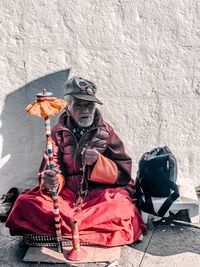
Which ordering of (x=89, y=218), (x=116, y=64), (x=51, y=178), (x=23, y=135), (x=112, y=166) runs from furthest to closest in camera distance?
(x=23, y=135)
(x=116, y=64)
(x=112, y=166)
(x=89, y=218)
(x=51, y=178)

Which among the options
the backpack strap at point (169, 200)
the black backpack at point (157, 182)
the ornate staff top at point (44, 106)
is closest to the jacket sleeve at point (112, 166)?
the black backpack at point (157, 182)

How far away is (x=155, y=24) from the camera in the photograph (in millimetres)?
5441

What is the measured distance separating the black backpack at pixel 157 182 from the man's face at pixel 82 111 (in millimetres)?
803

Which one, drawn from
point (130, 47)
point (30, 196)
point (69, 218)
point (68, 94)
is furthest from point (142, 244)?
point (130, 47)

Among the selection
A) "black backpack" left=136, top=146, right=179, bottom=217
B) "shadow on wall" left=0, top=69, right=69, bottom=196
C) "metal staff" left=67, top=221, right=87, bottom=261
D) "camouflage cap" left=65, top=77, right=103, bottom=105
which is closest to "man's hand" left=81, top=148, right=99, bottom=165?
"camouflage cap" left=65, top=77, right=103, bottom=105

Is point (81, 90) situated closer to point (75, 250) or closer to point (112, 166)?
point (112, 166)

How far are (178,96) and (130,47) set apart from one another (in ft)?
2.63

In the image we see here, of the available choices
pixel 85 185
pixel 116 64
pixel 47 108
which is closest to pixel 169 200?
pixel 85 185

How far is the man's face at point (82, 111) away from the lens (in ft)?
16.5

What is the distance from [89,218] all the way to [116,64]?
6.02ft

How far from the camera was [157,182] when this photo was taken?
17.0 ft

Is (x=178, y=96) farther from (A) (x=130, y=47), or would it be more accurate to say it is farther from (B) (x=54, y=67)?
(B) (x=54, y=67)

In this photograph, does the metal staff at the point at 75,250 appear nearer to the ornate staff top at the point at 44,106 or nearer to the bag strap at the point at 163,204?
the bag strap at the point at 163,204

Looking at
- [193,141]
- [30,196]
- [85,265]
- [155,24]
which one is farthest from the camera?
[193,141]
